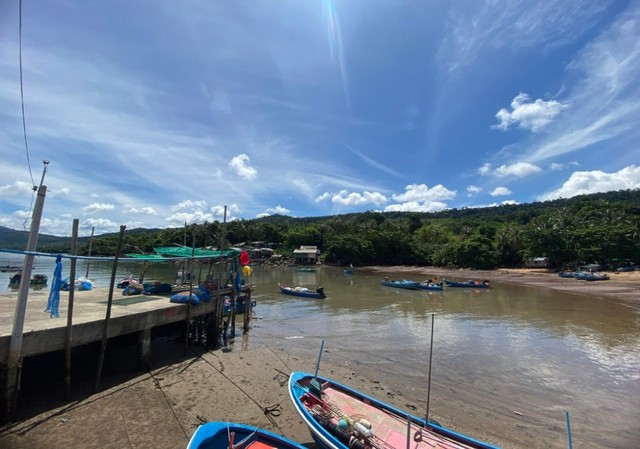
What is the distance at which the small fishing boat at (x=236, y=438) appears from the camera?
24.6 ft

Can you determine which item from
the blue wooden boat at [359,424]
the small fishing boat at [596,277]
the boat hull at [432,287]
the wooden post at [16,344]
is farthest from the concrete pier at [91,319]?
the small fishing boat at [596,277]

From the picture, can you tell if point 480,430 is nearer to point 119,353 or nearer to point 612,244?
point 119,353

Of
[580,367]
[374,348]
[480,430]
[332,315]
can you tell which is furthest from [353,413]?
[332,315]

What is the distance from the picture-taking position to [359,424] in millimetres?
8258

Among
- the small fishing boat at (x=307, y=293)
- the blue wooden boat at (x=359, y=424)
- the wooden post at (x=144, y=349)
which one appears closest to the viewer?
the blue wooden boat at (x=359, y=424)

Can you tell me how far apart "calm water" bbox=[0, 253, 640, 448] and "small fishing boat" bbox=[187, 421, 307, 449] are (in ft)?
23.1

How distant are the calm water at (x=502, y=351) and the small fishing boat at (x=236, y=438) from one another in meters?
7.04

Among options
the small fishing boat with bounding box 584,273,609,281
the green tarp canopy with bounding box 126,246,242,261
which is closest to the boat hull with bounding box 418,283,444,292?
the small fishing boat with bounding box 584,273,609,281

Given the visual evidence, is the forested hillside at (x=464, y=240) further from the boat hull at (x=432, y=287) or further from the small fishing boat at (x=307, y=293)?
the boat hull at (x=432, y=287)

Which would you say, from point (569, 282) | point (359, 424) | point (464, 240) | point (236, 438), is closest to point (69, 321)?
point (236, 438)

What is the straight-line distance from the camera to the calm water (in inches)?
472

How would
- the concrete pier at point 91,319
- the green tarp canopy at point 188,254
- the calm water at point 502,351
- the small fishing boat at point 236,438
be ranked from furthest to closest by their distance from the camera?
the green tarp canopy at point 188,254, the calm water at point 502,351, the concrete pier at point 91,319, the small fishing boat at point 236,438

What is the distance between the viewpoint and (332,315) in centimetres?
2853

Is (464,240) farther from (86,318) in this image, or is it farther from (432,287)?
(86,318)
